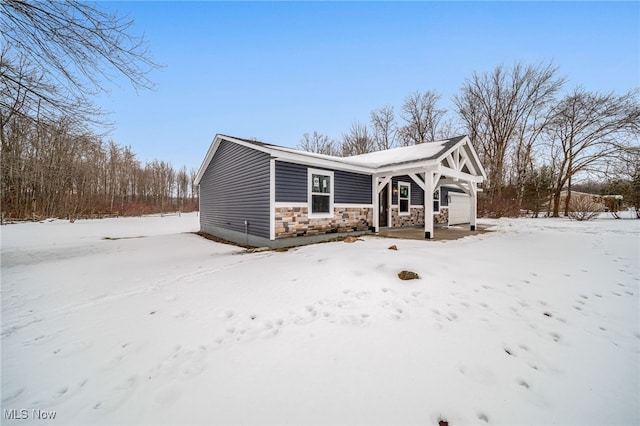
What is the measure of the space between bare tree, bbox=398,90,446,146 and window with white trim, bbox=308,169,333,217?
21.2m

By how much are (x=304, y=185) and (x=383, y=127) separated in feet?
76.0

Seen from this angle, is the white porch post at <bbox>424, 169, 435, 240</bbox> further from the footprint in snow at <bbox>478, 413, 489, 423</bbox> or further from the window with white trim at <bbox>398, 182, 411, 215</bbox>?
the footprint in snow at <bbox>478, 413, 489, 423</bbox>

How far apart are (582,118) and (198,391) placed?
26912 millimetres

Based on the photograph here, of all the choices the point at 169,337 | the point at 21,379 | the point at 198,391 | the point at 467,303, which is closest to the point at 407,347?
the point at 467,303

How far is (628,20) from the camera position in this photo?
9.25 meters

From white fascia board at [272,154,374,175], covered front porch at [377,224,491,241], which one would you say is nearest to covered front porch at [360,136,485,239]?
covered front porch at [377,224,491,241]

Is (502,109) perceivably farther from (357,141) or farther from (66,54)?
(66,54)

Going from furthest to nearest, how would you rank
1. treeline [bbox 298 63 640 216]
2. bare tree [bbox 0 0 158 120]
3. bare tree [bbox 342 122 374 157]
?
bare tree [bbox 342 122 374 157]
treeline [bbox 298 63 640 216]
bare tree [bbox 0 0 158 120]

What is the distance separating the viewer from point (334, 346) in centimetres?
235

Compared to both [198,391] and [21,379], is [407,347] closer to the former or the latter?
[198,391]

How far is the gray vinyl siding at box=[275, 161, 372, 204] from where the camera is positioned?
23.9 ft

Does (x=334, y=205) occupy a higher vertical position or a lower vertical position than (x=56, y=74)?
lower

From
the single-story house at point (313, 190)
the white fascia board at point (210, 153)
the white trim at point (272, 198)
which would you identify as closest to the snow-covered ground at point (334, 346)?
the white trim at point (272, 198)

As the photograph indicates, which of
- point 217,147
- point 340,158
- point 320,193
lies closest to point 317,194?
point 320,193
